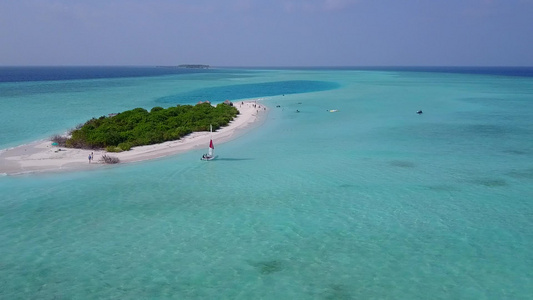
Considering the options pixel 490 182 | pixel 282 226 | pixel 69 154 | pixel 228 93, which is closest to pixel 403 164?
pixel 490 182

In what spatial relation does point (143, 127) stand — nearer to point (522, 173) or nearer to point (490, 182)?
point (490, 182)

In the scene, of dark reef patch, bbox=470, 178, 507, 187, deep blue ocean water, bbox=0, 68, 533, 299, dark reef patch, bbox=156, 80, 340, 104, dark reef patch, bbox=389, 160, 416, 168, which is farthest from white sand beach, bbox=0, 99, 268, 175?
dark reef patch, bbox=156, 80, 340, 104

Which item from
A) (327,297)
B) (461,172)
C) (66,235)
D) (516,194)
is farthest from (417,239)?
(66,235)

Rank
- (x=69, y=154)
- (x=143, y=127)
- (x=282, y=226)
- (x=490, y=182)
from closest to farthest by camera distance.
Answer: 1. (x=282, y=226)
2. (x=490, y=182)
3. (x=69, y=154)
4. (x=143, y=127)

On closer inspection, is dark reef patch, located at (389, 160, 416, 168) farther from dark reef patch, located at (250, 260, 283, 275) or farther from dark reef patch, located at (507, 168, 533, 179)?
dark reef patch, located at (250, 260, 283, 275)

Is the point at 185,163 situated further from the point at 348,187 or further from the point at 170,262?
the point at 170,262

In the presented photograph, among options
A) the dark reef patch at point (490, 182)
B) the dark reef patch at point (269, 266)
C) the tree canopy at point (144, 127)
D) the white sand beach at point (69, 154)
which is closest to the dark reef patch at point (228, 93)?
the tree canopy at point (144, 127)

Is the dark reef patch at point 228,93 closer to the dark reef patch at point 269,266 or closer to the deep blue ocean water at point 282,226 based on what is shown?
the deep blue ocean water at point 282,226

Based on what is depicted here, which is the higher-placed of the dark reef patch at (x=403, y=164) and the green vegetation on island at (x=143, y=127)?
the green vegetation on island at (x=143, y=127)
